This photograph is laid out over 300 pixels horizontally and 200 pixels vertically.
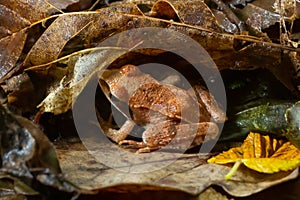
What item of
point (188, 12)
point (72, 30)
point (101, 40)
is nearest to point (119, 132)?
point (101, 40)

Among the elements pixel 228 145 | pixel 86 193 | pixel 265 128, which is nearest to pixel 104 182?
pixel 86 193

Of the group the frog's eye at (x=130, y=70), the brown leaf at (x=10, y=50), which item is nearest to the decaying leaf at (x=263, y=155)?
the frog's eye at (x=130, y=70)

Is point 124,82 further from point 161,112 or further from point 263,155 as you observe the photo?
point 263,155

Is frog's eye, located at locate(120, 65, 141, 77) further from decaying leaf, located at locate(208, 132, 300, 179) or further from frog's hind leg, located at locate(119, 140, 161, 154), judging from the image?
decaying leaf, located at locate(208, 132, 300, 179)

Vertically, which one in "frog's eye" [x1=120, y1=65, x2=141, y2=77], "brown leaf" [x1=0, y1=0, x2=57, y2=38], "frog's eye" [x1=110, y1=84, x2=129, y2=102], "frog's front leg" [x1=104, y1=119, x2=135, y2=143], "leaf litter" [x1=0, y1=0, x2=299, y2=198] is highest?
"brown leaf" [x1=0, y1=0, x2=57, y2=38]

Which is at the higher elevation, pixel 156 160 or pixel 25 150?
pixel 25 150

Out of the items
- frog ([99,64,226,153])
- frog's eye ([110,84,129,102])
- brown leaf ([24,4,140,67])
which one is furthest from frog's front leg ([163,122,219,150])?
brown leaf ([24,4,140,67])

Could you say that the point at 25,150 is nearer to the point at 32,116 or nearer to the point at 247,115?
the point at 32,116
